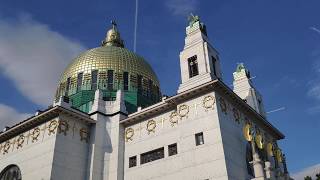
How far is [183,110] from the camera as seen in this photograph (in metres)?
28.4

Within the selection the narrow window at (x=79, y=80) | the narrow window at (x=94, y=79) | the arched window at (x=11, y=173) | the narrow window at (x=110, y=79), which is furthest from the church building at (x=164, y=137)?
the narrow window at (x=79, y=80)

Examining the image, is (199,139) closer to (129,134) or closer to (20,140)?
(129,134)

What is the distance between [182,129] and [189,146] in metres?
1.64

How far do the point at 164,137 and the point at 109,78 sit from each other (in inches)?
504

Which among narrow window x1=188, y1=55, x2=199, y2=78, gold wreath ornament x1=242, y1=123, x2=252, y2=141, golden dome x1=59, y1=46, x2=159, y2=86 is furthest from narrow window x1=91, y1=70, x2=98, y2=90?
gold wreath ornament x1=242, y1=123, x2=252, y2=141

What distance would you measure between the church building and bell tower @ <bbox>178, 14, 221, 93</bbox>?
86mm

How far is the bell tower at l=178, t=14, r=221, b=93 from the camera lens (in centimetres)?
2873

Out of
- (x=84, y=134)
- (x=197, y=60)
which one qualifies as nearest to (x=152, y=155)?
(x=84, y=134)

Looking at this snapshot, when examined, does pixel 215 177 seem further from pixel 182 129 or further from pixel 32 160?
pixel 32 160

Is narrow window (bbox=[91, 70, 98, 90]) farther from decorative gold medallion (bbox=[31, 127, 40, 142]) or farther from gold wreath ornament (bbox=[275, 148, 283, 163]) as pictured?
gold wreath ornament (bbox=[275, 148, 283, 163])

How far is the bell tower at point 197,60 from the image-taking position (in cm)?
2873

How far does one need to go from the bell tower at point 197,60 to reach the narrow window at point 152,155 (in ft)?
16.8

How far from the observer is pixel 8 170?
3262cm

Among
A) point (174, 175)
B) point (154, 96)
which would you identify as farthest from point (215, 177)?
point (154, 96)
